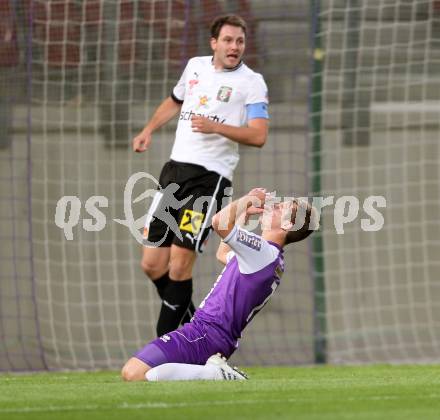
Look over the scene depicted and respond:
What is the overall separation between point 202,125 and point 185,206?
0.74 meters

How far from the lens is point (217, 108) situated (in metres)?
8.16

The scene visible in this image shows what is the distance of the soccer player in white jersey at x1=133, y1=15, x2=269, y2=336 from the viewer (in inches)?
316

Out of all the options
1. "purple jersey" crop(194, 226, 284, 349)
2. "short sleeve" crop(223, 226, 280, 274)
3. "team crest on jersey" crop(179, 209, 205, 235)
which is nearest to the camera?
"short sleeve" crop(223, 226, 280, 274)

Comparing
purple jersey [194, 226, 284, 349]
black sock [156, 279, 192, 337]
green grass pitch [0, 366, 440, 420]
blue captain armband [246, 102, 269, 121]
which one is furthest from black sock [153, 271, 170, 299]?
green grass pitch [0, 366, 440, 420]

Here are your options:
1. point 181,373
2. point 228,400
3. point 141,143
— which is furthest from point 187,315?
point 228,400

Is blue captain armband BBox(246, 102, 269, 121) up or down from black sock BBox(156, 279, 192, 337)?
up

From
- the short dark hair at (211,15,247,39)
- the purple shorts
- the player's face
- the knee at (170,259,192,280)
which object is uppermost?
the short dark hair at (211,15,247,39)

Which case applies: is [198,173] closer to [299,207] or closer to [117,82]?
[299,207]

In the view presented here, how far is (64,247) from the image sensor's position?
1082cm

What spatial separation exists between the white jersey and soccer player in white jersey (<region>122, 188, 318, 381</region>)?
1514 mm

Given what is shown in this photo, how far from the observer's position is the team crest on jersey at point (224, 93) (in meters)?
8.14

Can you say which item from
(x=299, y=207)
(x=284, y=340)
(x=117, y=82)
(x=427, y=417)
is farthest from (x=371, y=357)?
(x=427, y=417)

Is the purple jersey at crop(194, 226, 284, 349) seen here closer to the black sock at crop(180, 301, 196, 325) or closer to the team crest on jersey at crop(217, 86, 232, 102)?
the black sock at crop(180, 301, 196, 325)

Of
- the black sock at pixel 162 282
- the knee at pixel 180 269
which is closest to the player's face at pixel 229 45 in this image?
the knee at pixel 180 269
